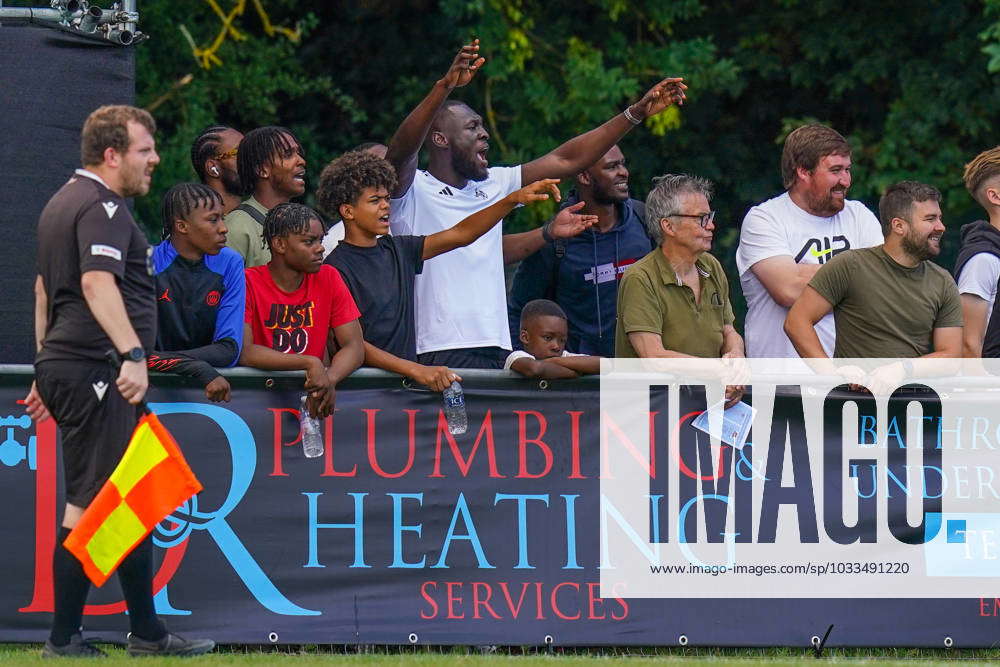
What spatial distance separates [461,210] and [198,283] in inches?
60.7

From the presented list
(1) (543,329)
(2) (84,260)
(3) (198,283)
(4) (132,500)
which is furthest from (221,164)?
(4) (132,500)

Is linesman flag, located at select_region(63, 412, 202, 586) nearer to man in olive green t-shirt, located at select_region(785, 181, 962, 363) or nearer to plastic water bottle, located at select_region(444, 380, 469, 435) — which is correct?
plastic water bottle, located at select_region(444, 380, 469, 435)

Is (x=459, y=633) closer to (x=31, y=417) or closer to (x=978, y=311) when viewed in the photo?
Result: (x=31, y=417)

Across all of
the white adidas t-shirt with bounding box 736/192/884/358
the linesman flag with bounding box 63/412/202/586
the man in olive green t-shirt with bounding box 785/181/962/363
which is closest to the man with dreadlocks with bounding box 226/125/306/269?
the linesman flag with bounding box 63/412/202/586

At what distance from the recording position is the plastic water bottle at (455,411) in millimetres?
6312

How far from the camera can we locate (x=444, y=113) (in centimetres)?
767

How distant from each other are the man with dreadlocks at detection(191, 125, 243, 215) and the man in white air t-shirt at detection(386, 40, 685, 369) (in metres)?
0.77

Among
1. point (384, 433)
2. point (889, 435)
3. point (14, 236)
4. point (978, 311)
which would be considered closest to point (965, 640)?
point (889, 435)

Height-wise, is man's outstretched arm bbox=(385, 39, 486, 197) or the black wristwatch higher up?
man's outstretched arm bbox=(385, 39, 486, 197)

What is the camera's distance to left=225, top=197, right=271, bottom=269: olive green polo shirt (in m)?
7.07

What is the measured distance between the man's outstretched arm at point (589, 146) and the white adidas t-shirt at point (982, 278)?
1.45 metres

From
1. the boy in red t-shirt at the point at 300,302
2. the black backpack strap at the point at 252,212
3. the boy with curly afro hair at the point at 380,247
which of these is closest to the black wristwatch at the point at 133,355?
the boy in red t-shirt at the point at 300,302

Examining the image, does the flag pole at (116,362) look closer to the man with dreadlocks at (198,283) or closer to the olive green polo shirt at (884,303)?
the man with dreadlocks at (198,283)

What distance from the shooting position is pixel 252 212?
7.16m
